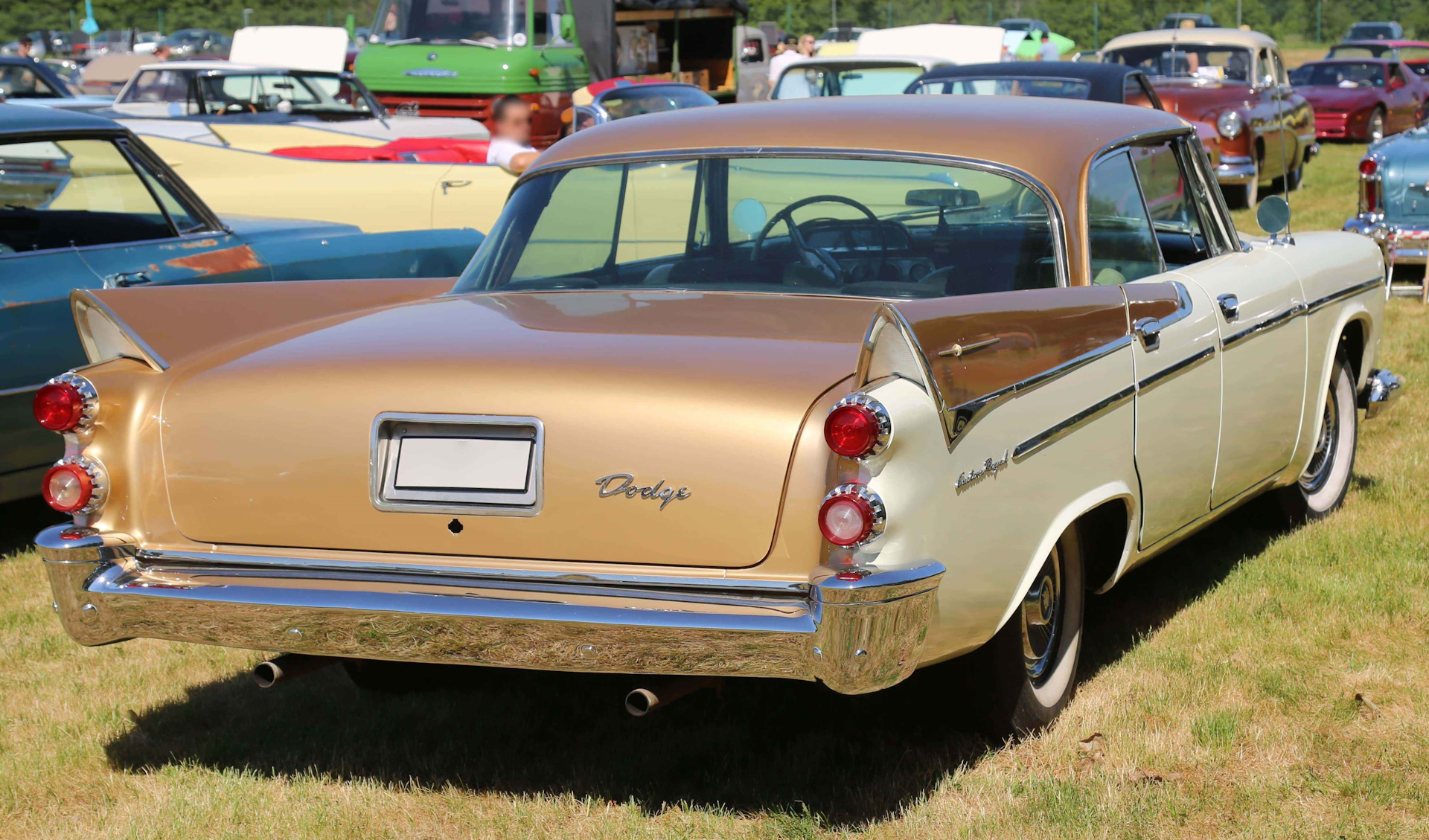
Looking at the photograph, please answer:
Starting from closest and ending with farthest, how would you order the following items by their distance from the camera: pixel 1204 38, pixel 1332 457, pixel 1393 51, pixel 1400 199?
pixel 1332 457
pixel 1400 199
pixel 1204 38
pixel 1393 51

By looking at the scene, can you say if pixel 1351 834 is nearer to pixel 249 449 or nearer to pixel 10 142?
pixel 249 449

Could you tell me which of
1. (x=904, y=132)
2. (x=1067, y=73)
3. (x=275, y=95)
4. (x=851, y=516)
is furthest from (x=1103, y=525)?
(x=275, y=95)

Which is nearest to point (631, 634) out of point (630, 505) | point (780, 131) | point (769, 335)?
point (630, 505)

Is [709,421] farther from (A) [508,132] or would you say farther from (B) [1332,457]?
(A) [508,132]

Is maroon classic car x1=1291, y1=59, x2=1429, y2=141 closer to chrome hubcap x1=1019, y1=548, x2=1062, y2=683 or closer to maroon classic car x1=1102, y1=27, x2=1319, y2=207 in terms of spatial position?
maroon classic car x1=1102, y1=27, x2=1319, y2=207

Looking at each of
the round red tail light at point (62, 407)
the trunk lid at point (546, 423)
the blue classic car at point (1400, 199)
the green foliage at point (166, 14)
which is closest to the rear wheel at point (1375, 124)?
the blue classic car at point (1400, 199)

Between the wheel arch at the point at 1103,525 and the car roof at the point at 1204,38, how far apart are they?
1302 centimetres

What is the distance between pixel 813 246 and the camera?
3887 millimetres

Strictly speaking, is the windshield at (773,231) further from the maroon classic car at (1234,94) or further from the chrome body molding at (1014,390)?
the maroon classic car at (1234,94)

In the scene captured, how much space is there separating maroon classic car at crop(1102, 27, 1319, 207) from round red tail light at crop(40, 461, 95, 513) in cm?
1224

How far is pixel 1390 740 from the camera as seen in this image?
140 inches

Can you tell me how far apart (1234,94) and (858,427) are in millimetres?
13011

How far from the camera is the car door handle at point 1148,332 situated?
363 centimetres

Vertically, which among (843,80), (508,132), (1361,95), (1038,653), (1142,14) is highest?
(1142,14)
